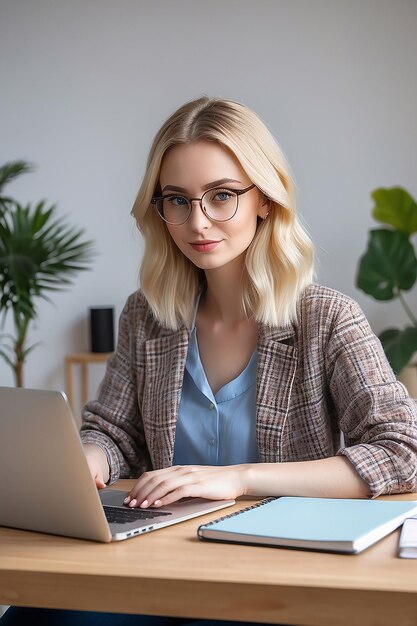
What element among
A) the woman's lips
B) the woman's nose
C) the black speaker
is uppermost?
the woman's nose

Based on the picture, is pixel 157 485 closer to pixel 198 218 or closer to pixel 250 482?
pixel 250 482

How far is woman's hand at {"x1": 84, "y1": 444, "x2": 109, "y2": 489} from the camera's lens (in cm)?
175

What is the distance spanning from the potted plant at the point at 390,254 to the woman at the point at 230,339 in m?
2.64

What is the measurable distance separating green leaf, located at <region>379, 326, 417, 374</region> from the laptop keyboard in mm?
3056

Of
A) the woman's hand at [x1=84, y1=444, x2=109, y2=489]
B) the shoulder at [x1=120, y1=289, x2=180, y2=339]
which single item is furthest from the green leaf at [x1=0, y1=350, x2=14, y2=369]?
the woman's hand at [x1=84, y1=444, x2=109, y2=489]

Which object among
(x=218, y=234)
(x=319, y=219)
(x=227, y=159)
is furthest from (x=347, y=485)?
(x=319, y=219)

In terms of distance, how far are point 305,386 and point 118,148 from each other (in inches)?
137

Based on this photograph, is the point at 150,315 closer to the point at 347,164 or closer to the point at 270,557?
the point at 270,557

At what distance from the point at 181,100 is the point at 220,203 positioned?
3.34m

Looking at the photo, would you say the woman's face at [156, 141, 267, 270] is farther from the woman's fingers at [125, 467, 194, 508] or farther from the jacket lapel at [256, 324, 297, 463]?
the woman's fingers at [125, 467, 194, 508]

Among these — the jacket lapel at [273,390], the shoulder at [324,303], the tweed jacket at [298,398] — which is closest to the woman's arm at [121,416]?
the tweed jacket at [298,398]

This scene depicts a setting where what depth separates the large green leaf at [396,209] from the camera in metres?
4.52

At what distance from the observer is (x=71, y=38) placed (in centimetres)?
507

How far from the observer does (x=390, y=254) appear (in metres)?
4.59
